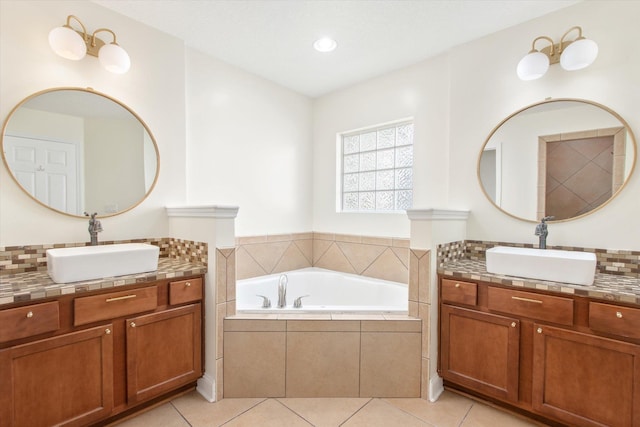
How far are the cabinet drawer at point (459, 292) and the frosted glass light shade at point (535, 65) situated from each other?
1.41 m

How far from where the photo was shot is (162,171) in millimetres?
2336

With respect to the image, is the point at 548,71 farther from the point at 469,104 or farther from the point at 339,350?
the point at 339,350

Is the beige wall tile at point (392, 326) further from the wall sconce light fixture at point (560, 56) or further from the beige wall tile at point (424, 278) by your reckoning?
the wall sconce light fixture at point (560, 56)

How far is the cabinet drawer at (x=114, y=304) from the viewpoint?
5.01ft

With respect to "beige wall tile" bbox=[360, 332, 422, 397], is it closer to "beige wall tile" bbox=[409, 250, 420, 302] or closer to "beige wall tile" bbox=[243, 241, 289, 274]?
"beige wall tile" bbox=[409, 250, 420, 302]

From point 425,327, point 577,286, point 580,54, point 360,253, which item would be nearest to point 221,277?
point 425,327

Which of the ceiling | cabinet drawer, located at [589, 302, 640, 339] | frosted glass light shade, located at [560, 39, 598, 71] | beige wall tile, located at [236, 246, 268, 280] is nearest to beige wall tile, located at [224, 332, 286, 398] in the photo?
beige wall tile, located at [236, 246, 268, 280]

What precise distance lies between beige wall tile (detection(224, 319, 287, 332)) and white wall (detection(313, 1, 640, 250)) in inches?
56.7

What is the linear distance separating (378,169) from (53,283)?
105 inches

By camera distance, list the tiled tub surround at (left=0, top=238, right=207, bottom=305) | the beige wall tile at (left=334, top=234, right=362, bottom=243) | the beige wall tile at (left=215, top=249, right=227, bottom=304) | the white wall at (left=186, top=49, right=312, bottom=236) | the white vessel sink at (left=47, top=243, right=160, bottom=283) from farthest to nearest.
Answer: the beige wall tile at (left=334, top=234, right=362, bottom=243), the white wall at (left=186, top=49, right=312, bottom=236), the beige wall tile at (left=215, top=249, right=227, bottom=304), the white vessel sink at (left=47, top=243, right=160, bottom=283), the tiled tub surround at (left=0, top=238, right=207, bottom=305)

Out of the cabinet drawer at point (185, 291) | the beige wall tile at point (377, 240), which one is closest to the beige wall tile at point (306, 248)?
the beige wall tile at point (377, 240)

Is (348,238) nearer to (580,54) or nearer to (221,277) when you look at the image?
(221,277)

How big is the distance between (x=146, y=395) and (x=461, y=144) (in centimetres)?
278

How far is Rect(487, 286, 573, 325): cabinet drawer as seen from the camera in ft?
5.18
